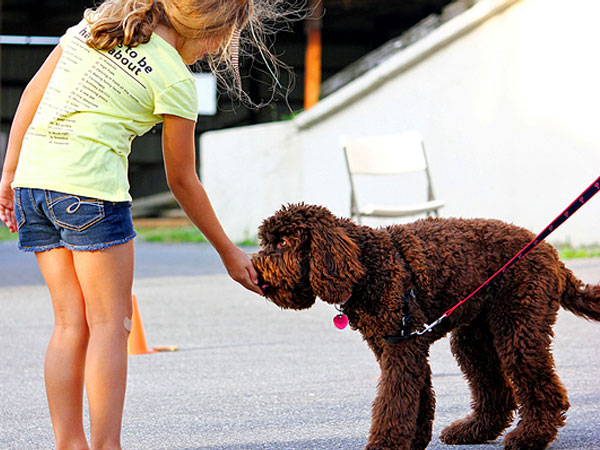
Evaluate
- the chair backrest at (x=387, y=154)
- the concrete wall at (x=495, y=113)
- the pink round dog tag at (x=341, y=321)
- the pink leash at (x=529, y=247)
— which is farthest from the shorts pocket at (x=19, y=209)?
the concrete wall at (x=495, y=113)

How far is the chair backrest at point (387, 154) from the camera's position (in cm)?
903

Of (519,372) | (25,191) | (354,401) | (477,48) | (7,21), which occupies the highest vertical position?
(7,21)

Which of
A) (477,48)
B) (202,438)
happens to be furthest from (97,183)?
(477,48)

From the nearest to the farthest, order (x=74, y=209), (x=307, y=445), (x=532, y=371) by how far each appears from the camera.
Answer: (x=74, y=209)
(x=532, y=371)
(x=307, y=445)

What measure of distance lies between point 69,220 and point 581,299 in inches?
77.5

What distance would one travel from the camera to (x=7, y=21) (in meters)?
28.3

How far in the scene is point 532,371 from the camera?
320 cm

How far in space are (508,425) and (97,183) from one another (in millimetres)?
1941

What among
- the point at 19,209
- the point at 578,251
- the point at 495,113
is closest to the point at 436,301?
the point at 19,209

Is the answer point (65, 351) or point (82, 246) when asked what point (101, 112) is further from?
point (65, 351)

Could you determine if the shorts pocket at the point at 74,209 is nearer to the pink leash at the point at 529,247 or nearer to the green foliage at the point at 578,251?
the pink leash at the point at 529,247

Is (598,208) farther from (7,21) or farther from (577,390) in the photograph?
(7,21)

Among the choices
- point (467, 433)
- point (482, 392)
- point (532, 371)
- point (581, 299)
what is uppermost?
point (581, 299)

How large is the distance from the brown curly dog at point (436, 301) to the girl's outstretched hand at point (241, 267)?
0.09 feet
